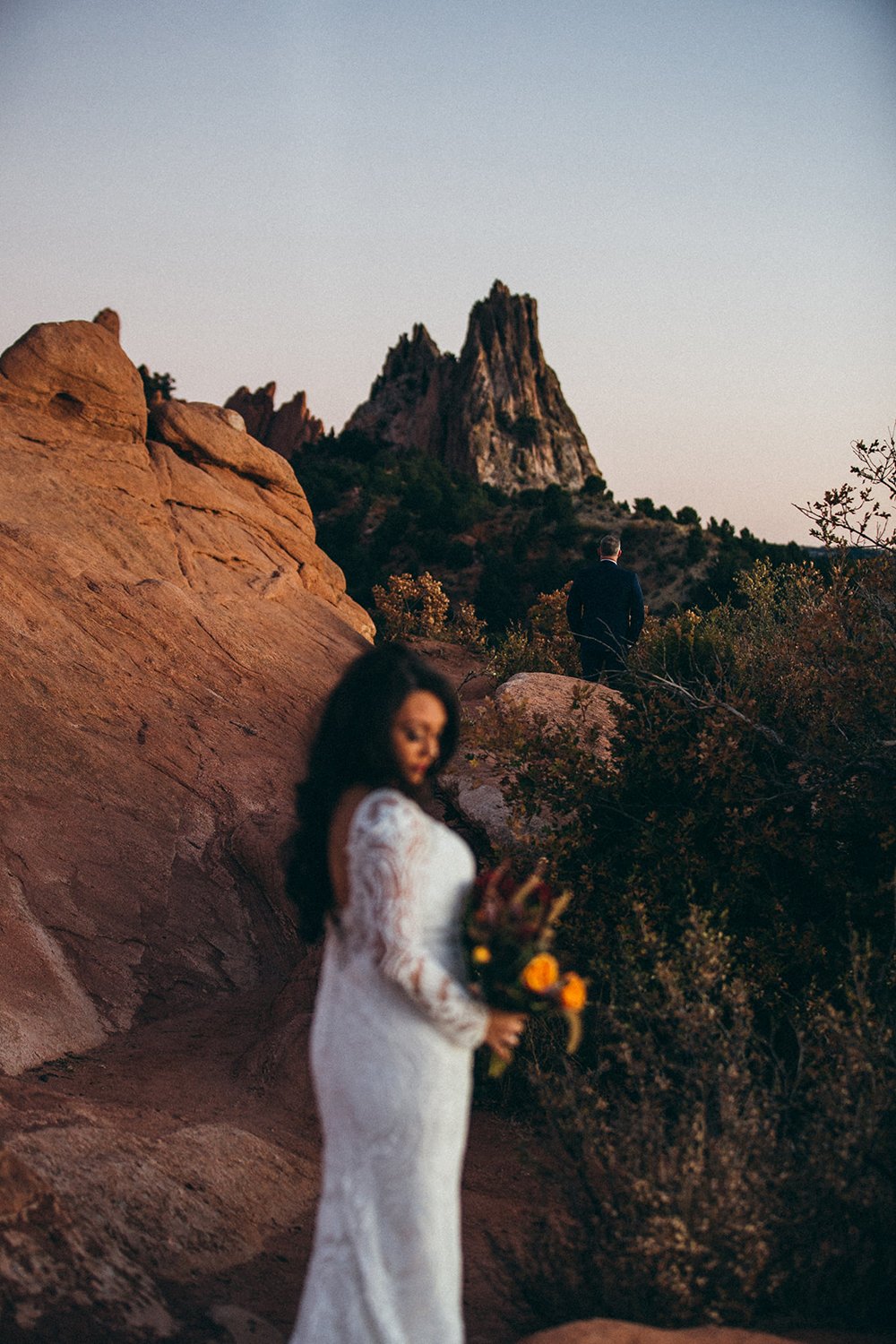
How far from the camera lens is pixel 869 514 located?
18.2 ft

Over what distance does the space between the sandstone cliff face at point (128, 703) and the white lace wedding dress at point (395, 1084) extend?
3.86 metres

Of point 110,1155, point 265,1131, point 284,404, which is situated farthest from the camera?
point 284,404

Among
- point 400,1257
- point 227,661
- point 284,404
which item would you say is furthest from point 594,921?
point 284,404

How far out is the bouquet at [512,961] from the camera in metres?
2.43

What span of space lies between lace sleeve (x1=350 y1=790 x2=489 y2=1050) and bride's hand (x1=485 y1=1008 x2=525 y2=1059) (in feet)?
0.44

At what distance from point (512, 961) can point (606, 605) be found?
6777 mm

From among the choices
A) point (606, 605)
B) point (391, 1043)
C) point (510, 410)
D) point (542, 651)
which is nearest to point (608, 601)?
point (606, 605)

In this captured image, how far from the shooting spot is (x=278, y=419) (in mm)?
72750

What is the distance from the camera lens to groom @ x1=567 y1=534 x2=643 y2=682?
8977mm

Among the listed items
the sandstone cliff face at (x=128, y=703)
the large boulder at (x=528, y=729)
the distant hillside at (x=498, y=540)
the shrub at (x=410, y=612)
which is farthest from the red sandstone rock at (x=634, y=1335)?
the distant hillside at (x=498, y=540)

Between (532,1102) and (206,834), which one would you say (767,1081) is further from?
(206,834)

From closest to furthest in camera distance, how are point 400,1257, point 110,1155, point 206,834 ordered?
point 400,1257 → point 110,1155 → point 206,834

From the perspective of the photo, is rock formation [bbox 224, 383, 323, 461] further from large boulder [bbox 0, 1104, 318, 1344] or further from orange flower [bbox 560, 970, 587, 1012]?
orange flower [bbox 560, 970, 587, 1012]

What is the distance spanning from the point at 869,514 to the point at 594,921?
255cm
